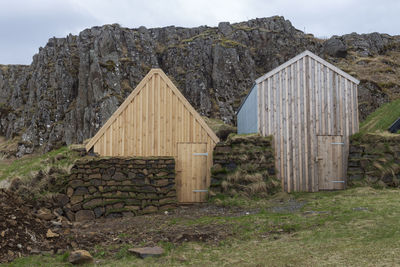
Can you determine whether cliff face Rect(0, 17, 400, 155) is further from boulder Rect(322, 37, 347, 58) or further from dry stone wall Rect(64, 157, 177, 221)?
dry stone wall Rect(64, 157, 177, 221)

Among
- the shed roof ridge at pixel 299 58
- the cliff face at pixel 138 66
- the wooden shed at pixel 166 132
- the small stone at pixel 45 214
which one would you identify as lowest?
the small stone at pixel 45 214

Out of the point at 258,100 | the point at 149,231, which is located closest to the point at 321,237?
the point at 149,231

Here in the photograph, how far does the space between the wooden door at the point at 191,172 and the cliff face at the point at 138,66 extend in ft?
88.1

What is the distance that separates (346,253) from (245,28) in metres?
51.5

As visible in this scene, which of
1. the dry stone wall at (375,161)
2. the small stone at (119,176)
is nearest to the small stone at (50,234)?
the small stone at (119,176)

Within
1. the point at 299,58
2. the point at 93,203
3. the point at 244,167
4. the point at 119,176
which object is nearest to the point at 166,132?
the point at 119,176

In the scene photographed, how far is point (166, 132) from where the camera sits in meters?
12.9

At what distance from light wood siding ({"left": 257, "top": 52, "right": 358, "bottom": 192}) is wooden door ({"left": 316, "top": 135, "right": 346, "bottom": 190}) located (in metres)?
0.16

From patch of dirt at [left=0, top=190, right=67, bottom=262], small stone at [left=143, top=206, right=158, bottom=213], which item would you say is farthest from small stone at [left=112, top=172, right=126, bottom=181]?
patch of dirt at [left=0, top=190, right=67, bottom=262]

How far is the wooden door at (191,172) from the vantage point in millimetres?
12922

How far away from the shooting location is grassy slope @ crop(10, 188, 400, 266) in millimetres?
5309

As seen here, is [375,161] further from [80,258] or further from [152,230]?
[80,258]

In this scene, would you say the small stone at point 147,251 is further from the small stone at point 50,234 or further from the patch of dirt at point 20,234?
the small stone at point 50,234

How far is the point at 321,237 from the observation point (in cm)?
654
